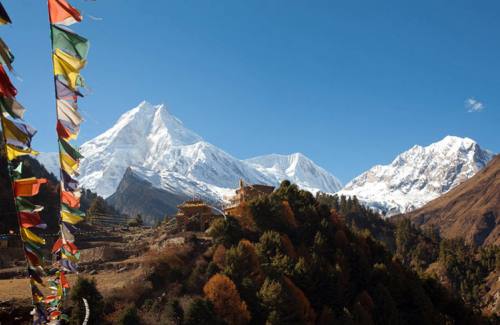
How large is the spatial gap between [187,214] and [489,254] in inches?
4365

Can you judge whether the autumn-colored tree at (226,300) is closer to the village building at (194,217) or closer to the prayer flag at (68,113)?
the village building at (194,217)

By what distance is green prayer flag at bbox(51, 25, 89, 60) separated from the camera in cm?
1002

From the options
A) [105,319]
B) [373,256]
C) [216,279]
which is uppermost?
[373,256]

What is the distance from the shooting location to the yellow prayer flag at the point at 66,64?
34.2ft

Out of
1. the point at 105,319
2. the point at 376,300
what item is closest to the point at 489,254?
the point at 376,300

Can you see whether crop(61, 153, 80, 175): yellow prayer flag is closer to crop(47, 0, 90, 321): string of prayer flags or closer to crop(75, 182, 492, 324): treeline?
crop(47, 0, 90, 321): string of prayer flags

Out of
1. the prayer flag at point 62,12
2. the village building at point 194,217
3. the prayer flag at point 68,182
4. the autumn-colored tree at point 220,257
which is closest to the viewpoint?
the prayer flag at point 62,12

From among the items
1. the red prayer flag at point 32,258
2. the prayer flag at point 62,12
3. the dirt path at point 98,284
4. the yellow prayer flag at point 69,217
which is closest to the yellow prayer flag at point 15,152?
the red prayer flag at point 32,258

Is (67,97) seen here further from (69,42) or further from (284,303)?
(284,303)

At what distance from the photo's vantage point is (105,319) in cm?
4894

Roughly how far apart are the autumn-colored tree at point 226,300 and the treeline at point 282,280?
12 cm

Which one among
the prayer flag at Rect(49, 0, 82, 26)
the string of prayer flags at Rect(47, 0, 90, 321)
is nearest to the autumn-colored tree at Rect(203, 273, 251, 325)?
the string of prayer flags at Rect(47, 0, 90, 321)

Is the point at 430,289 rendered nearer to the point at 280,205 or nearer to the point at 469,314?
the point at 469,314

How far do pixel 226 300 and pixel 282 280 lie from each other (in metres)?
8.76
